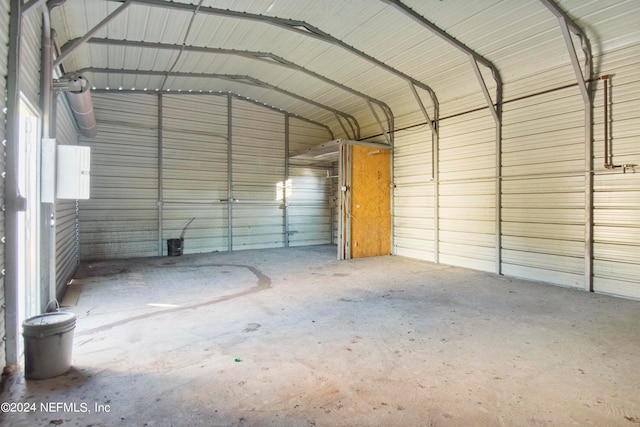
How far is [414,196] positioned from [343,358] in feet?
20.8

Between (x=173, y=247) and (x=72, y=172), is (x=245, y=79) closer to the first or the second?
(x=173, y=247)

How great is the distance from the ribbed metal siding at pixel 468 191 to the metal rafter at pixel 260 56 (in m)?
1.86

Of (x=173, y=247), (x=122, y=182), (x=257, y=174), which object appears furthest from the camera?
(x=257, y=174)

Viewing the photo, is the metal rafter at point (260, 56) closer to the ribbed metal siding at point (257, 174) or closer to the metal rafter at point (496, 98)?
the metal rafter at point (496, 98)

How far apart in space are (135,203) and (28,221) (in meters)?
5.55

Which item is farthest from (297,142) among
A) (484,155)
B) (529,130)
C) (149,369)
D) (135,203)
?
(149,369)

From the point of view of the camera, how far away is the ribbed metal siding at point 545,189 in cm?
579

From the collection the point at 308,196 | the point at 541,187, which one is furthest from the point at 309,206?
the point at 541,187

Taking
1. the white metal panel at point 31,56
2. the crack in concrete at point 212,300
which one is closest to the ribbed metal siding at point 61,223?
the white metal panel at point 31,56

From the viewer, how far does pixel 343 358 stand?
318 centimetres

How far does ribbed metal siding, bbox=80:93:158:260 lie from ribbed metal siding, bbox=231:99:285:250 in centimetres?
223

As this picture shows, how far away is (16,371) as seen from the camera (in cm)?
285

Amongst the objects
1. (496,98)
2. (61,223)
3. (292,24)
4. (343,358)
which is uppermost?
(292,24)

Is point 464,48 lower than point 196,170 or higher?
higher
